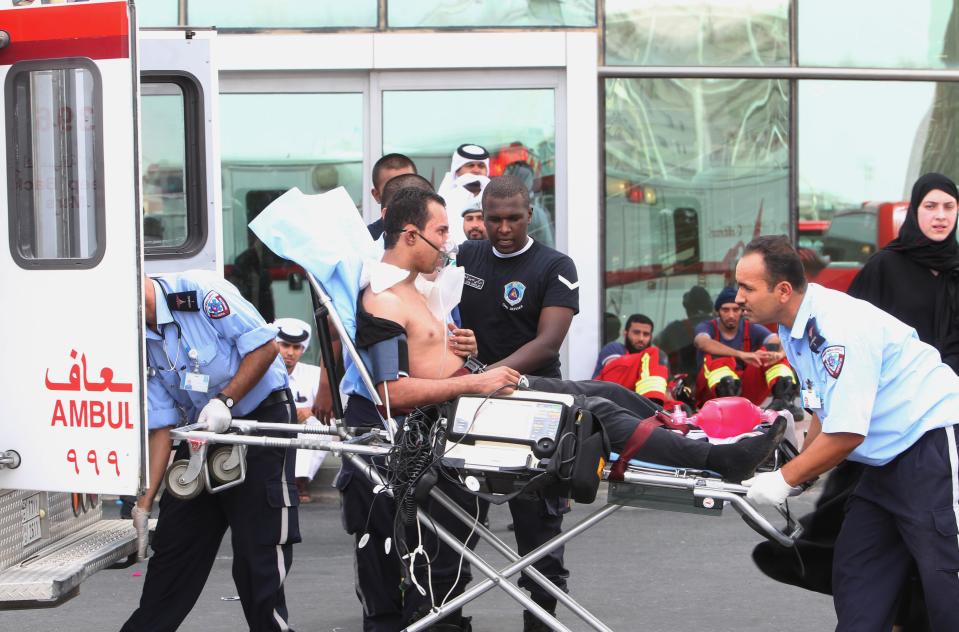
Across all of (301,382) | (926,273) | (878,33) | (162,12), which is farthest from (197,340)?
(878,33)

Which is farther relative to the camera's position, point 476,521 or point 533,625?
point 533,625

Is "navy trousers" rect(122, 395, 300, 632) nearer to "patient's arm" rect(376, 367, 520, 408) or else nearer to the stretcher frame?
the stretcher frame

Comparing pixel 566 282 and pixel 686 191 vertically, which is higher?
pixel 686 191

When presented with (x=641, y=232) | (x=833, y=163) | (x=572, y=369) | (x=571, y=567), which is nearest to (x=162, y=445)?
(x=571, y=567)

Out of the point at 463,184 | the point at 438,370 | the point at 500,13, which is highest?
the point at 500,13

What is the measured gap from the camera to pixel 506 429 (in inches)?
175

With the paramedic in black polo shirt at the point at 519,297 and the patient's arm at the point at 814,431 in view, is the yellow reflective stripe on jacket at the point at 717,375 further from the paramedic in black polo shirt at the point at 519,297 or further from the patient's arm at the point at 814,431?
the patient's arm at the point at 814,431

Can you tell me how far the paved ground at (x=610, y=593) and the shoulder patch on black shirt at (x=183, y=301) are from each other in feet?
6.42

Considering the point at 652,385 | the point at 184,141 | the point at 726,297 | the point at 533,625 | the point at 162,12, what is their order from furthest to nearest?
the point at 162,12, the point at 726,297, the point at 652,385, the point at 184,141, the point at 533,625

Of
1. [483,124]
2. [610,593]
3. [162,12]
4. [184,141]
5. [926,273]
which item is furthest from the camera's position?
[483,124]

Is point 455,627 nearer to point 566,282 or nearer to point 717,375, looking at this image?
point 566,282

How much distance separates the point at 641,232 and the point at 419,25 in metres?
2.48

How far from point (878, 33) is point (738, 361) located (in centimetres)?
331

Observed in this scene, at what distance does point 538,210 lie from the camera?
10406 millimetres
